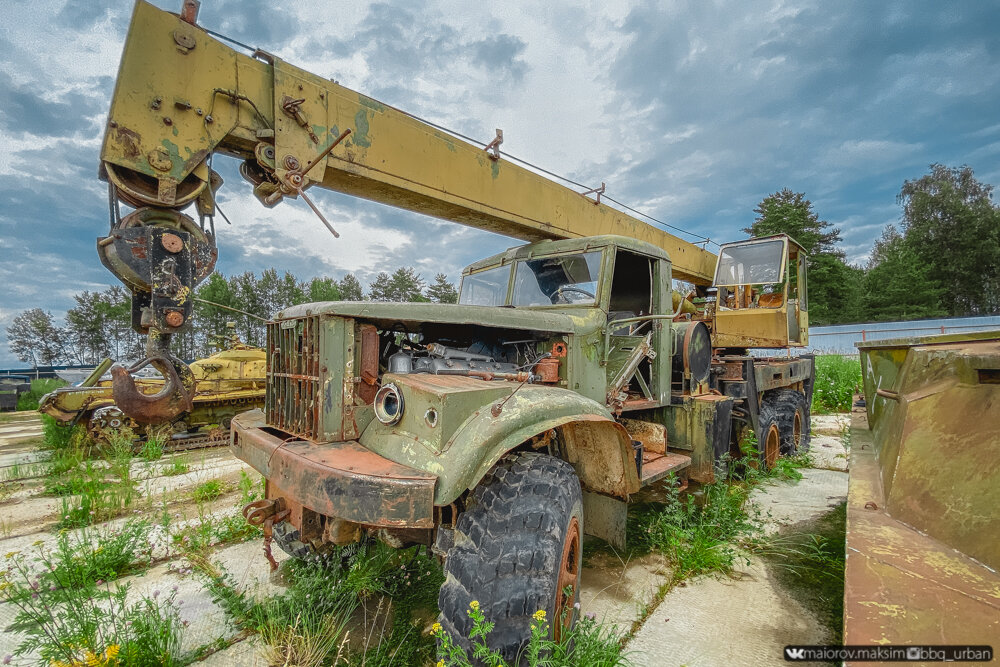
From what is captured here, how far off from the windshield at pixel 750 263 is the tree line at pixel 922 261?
28906 millimetres

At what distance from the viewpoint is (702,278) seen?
6.01 meters

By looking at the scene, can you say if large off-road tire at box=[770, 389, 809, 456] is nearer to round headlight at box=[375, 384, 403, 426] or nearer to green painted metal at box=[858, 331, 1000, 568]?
green painted metal at box=[858, 331, 1000, 568]

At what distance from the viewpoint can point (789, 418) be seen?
575cm

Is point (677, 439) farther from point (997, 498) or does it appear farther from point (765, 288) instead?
point (765, 288)

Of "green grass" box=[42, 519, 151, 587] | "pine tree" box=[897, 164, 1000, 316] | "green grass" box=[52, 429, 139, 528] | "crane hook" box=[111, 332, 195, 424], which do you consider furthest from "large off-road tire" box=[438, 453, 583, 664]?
"pine tree" box=[897, 164, 1000, 316]

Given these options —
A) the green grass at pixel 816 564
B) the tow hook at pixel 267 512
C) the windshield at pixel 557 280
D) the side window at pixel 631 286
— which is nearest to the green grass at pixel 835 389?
the green grass at pixel 816 564

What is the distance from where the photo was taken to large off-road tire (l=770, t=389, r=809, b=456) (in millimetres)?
5725

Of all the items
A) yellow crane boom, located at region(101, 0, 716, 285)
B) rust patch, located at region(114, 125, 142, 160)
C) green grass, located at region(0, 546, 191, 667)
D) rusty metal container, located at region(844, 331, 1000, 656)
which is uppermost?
yellow crane boom, located at region(101, 0, 716, 285)

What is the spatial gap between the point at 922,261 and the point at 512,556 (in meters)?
43.6

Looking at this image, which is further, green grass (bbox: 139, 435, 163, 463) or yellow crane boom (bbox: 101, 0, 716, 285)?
green grass (bbox: 139, 435, 163, 463)

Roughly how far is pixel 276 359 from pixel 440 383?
1178mm

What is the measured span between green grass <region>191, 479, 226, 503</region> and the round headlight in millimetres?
3315

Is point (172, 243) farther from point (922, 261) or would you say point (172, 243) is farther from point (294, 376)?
point (922, 261)

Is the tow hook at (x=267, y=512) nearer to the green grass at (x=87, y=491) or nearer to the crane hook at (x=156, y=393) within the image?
the crane hook at (x=156, y=393)
